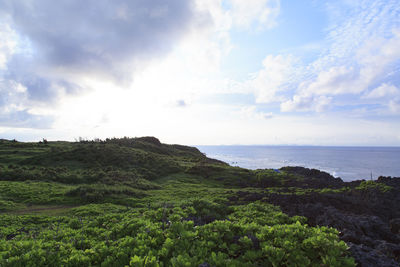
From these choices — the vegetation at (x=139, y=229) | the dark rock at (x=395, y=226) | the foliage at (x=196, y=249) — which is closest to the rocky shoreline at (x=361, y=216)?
the dark rock at (x=395, y=226)

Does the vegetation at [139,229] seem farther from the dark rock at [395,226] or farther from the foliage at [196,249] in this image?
the dark rock at [395,226]

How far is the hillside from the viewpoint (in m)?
5.84

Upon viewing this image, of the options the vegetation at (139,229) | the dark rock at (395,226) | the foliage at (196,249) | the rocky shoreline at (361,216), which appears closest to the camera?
the foliage at (196,249)

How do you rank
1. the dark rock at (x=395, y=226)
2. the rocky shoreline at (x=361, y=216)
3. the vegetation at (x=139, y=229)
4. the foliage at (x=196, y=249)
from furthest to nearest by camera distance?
Result: 1. the dark rock at (x=395, y=226)
2. the rocky shoreline at (x=361, y=216)
3. the vegetation at (x=139, y=229)
4. the foliage at (x=196, y=249)

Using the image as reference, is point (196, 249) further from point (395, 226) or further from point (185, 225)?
point (395, 226)

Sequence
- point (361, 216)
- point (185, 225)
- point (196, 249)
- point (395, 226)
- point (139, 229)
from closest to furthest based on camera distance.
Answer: point (196, 249)
point (185, 225)
point (139, 229)
point (395, 226)
point (361, 216)

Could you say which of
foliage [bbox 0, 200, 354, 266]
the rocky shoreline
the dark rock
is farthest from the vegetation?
the dark rock

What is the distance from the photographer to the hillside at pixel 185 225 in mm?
5840

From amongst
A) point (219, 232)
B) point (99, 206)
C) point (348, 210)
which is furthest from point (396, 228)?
point (99, 206)

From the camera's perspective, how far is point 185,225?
26.1 ft

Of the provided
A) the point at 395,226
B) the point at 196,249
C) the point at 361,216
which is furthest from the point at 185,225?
the point at 395,226

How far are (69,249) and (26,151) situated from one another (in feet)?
145

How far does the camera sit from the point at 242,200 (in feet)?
58.8

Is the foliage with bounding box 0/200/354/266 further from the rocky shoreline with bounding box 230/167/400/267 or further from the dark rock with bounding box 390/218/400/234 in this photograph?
the dark rock with bounding box 390/218/400/234
